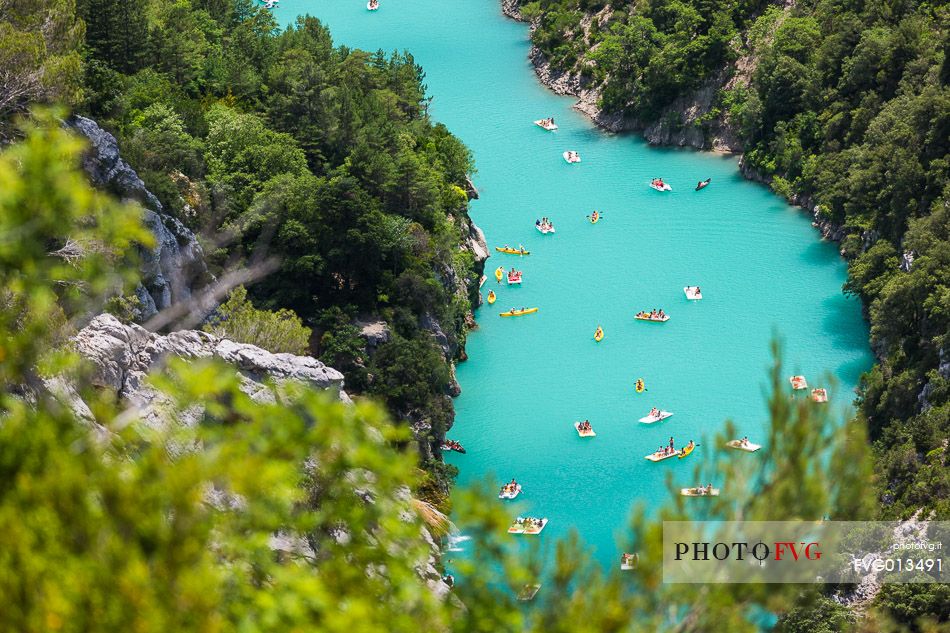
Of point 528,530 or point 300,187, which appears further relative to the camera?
point 300,187

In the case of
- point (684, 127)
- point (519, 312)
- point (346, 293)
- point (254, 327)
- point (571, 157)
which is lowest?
point (519, 312)

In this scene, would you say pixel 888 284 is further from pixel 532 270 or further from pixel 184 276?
pixel 184 276

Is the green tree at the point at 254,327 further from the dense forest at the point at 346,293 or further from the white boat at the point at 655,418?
the white boat at the point at 655,418

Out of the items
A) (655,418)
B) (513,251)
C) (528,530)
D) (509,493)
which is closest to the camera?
(528,530)

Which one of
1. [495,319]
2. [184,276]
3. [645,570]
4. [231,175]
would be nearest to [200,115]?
[231,175]

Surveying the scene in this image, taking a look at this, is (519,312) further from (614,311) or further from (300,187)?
(300,187)

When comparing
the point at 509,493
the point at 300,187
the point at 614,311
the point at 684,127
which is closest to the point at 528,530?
the point at 509,493

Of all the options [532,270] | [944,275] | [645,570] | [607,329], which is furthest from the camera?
[532,270]
